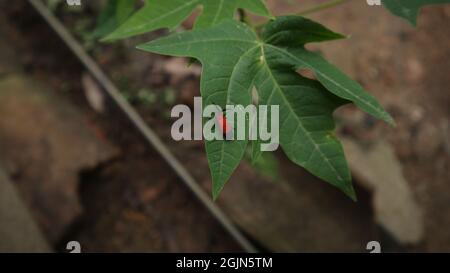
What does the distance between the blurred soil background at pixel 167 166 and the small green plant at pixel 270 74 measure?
1.09 metres

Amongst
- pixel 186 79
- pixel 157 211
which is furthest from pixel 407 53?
pixel 157 211

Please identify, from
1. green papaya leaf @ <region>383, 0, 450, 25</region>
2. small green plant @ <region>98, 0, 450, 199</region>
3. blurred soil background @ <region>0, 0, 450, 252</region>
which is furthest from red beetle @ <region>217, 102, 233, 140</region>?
blurred soil background @ <region>0, 0, 450, 252</region>

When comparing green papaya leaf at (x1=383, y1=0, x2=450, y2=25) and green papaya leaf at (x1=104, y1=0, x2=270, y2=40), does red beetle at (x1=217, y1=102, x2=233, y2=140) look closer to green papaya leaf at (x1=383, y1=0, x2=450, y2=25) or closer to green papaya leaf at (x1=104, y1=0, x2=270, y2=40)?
green papaya leaf at (x1=104, y1=0, x2=270, y2=40)

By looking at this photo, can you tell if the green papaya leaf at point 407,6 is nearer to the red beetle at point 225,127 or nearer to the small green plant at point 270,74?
the small green plant at point 270,74

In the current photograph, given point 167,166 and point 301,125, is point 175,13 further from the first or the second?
point 167,166

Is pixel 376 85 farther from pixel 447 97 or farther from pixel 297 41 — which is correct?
pixel 297 41

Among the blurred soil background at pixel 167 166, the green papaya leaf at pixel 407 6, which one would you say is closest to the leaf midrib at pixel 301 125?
the green papaya leaf at pixel 407 6

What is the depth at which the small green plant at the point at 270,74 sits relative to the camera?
0.88 m

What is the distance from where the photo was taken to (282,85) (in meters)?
0.96

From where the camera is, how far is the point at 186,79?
2.55 metres

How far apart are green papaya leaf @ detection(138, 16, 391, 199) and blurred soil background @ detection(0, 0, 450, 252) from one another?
1.09 meters

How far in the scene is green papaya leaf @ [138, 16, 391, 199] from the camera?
881mm
